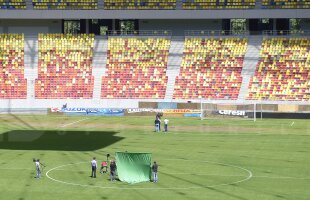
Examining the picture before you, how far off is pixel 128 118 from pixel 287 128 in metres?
21.0

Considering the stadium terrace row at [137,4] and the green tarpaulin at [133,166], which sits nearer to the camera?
the green tarpaulin at [133,166]

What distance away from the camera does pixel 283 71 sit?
82.0 metres

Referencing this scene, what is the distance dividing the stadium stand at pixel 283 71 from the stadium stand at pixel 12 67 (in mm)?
31755

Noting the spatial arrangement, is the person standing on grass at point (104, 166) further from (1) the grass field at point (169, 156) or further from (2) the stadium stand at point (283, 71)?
(2) the stadium stand at point (283, 71)

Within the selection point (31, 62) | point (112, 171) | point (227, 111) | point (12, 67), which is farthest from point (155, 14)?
point (112, 171)

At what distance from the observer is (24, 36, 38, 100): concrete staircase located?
83.4 metres

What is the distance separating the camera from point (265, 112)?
73375mm

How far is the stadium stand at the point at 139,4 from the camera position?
86688 millimetres

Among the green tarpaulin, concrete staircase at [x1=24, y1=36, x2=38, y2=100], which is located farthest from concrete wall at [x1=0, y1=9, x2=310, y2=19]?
the green tarpaulin

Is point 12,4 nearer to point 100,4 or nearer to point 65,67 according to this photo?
point 65,67

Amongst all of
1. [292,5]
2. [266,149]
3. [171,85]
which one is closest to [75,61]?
[171,85]

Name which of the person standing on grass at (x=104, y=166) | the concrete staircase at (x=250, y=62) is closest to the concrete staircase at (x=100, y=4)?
the concrete staircase at (x=250, y=62)

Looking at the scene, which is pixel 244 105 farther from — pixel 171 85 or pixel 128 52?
pixel 128 52

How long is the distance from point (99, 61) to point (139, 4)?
399 inches
